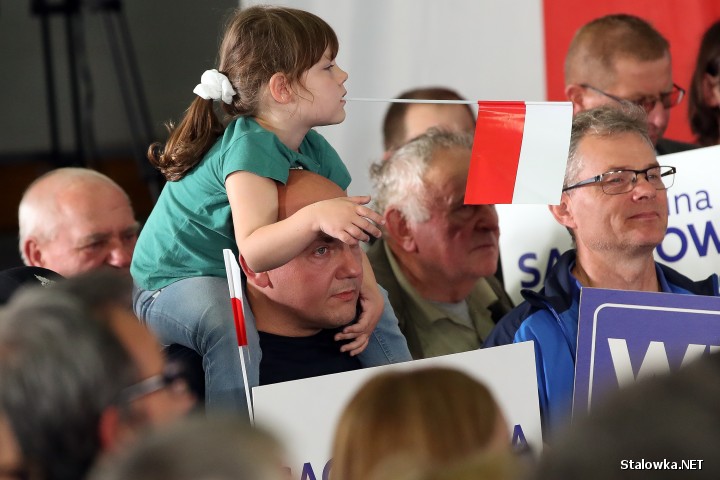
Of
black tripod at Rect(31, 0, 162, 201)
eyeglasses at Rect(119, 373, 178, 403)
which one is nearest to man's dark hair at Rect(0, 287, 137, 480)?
eyeglasses at Rect(119, 373, 178, 403)

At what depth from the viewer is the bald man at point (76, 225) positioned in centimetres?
373

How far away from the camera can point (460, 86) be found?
16.4 ft

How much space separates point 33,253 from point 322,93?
1438 mm

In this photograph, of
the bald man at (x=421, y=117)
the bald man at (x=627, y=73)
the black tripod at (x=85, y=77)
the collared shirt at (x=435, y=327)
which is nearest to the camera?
the collared shirt at (x=435, y=327)

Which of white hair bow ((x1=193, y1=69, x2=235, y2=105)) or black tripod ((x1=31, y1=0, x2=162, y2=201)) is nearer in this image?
white hair bow ((x1=193, y1=69, x2=235, y2=105))

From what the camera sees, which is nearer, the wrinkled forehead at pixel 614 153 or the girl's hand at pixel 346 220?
the girl's hand at pixel 346 220

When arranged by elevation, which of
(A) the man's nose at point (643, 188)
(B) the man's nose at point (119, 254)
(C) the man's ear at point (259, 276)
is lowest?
(B) the man's nose at point (119, 254)

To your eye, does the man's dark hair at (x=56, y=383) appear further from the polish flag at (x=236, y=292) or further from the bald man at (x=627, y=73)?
the bald man at (x=627, y=73)

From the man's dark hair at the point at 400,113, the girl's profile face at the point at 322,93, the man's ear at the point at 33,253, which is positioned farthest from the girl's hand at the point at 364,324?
the man's dark hair at the point at 400,113

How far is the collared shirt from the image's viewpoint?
355 centimetres

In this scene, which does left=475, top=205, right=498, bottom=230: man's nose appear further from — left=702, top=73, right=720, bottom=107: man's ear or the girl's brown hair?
left=702, top=73, right=720, bottom=107: man's ear

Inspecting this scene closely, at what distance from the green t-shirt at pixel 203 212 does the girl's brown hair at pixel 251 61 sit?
5 centimetres

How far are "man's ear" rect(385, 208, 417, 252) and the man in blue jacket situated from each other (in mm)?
683

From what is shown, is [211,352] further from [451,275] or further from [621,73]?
[621,73]
